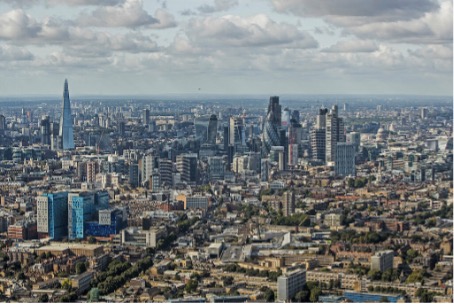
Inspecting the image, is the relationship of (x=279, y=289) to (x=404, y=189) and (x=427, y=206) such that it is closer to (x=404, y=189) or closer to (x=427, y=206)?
(x=427, y=206)

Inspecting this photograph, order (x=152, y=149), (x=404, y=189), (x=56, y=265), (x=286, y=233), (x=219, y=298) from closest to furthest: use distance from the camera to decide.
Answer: (x=219, y=298) < (x=56, y=265) < (x=286, y=233) < (x=404, y=189) < (x=152, y=149)

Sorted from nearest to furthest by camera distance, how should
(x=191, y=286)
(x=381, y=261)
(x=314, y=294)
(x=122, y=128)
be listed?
(x=314, y=294) < (x=191, y=286) < (x=381, y=261) < (x=122, y=128)

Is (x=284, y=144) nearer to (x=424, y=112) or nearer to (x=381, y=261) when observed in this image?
(x=424, y=112)

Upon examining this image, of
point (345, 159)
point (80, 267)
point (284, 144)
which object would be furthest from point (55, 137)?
point (80, 267)

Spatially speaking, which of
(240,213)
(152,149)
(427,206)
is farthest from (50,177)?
(427,206)

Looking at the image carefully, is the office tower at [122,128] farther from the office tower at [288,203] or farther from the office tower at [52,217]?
the office tower at [52,217]

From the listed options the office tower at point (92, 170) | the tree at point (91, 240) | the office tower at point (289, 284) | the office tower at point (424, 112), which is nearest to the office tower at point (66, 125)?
the office tower at point (92, 170)

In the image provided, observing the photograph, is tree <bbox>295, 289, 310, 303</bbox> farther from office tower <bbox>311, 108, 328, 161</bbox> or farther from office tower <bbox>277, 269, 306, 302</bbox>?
office tower <bbox>311, 108, 328, 161</bbox>

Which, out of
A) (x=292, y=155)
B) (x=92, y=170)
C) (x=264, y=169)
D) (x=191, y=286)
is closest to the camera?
(x=191, y=286)
